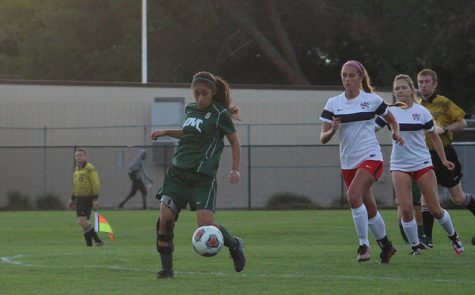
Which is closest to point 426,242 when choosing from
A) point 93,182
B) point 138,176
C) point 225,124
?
point 225,124

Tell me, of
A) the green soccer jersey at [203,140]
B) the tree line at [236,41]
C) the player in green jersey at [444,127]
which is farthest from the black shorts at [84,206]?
the tree line at [236,41]

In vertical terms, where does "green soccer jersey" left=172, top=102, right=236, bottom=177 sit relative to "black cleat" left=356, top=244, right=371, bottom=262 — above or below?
above

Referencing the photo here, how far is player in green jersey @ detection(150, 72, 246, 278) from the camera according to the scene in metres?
9.81

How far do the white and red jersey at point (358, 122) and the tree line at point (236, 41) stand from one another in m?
37.1

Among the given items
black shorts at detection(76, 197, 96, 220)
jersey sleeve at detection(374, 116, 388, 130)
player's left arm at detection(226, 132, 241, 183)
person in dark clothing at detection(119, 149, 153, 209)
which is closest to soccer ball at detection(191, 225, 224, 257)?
player's left arm at detection(226, 132, 241, 183)

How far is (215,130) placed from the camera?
995 centimetres

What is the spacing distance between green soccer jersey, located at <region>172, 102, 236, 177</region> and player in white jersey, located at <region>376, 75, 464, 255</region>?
272 centimetres

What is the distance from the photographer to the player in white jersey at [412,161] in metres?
11.9

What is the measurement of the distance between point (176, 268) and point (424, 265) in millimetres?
2443

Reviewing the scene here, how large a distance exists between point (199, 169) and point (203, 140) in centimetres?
27

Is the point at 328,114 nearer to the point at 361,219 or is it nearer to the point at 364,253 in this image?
the point at 361,219

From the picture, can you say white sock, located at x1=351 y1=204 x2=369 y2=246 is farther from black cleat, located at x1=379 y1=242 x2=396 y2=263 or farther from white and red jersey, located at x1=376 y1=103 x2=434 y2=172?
white and red jersey, located at x1=376 y1=103 x2=434 y2=172

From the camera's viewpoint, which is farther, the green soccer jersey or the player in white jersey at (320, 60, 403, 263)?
the player in white jersey at (320, 60, 403, 263)

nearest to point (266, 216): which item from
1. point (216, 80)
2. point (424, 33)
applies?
point (216, 80)
